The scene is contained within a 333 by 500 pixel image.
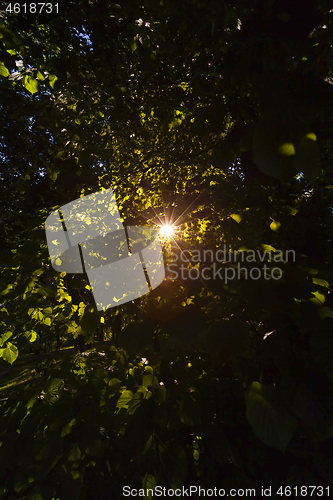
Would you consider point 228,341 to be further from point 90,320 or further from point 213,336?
point 90,320

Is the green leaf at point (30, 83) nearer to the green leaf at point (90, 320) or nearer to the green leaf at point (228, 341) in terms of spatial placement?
the green leaf at point (90, 320)

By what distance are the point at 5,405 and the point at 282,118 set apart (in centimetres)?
259

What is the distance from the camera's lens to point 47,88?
149 inches

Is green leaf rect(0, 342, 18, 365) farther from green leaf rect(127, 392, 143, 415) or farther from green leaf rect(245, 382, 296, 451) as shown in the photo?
green leaf rect(245, 382, 296, 451)

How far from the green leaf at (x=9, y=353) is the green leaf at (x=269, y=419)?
2.11 m

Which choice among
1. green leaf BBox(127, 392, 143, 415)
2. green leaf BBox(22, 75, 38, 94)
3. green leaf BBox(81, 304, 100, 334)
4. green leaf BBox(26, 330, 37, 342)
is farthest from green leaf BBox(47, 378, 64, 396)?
green leaf BBox(22, 75, 38, 94)

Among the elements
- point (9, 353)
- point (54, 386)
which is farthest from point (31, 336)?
point (54, 386)

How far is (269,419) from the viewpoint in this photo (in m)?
1.05

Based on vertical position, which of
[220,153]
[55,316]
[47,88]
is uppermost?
[47,88]

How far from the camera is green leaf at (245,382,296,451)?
0.99 meters

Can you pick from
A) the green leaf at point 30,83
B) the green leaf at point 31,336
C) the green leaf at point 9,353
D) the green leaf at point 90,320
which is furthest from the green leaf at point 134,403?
the green leaf at point 30,83

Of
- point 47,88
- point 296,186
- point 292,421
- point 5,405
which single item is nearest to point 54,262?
point 5,405

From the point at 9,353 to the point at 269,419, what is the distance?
229 cm

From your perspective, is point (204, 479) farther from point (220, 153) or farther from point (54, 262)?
point (54, 262)
